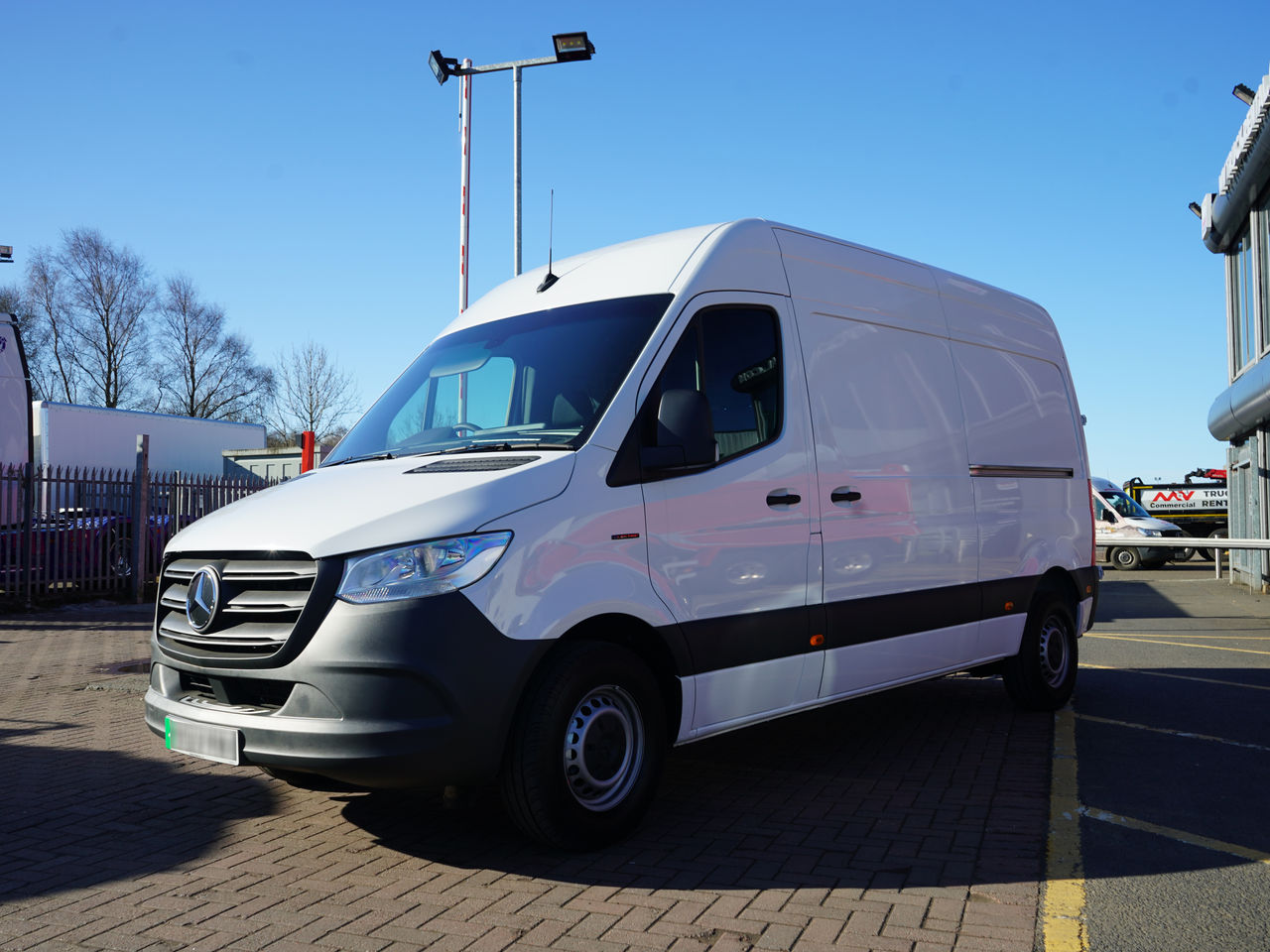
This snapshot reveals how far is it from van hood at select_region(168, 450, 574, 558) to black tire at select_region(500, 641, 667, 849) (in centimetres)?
67

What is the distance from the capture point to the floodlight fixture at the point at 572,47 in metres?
14.5

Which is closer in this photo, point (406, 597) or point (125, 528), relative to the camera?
point (406, 597)

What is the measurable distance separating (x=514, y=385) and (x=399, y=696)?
1722 millimetres

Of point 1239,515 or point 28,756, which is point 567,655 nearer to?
point 28,756

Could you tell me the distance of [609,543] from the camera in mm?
4488

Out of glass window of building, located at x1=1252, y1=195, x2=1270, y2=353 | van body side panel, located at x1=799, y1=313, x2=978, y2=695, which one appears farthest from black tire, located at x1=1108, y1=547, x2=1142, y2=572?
van body side panel, located at x1=799, y1=313, x2=978, y2=695

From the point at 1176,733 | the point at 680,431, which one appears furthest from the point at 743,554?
the point at 1176,733

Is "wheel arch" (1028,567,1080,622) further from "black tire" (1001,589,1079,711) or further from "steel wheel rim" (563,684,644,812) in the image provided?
"steel wheel rim" (563,684,644,812)

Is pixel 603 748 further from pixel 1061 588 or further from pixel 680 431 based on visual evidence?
pixel 1061 588

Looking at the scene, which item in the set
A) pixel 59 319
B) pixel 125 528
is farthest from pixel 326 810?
pixel 59 319

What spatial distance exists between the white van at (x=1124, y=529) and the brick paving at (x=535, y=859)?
21.7m

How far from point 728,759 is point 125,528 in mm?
12892

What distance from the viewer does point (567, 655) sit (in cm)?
433

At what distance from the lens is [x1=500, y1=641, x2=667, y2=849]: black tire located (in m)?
4.21
